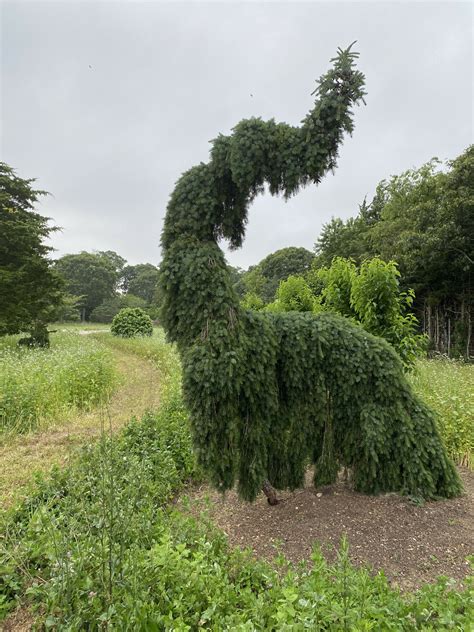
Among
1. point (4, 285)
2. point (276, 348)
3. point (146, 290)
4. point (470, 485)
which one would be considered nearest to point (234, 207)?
point (276, 348)

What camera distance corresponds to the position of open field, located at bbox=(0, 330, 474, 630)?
5.51ft

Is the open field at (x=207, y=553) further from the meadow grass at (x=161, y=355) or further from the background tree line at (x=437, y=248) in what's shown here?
the background tree line at (x=437, y=248)

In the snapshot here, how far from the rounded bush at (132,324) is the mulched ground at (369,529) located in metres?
18.7

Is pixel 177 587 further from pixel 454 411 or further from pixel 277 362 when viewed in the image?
pixel 454 411

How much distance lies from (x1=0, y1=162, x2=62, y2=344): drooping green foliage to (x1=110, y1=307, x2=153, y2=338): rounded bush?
7387 mm

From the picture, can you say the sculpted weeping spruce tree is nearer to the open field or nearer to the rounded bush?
the open field

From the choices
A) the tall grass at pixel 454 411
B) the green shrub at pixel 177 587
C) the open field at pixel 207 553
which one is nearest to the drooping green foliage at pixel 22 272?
the open field at pixel 207 553

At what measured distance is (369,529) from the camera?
8.61 feet

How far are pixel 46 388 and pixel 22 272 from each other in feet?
23.7

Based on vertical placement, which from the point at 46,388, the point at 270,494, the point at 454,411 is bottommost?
the point at 270,494

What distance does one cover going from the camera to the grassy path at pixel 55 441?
3.48 meters

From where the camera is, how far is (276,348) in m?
2.76

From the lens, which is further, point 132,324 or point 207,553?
point 132,324

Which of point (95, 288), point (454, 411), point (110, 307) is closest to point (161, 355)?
point (454, 411)
